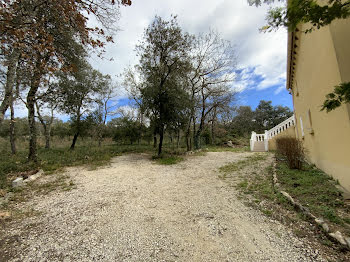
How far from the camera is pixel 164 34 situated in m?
Result: 8.56

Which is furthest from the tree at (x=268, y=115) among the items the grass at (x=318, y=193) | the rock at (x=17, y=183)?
the rock at (x=17, y=183)

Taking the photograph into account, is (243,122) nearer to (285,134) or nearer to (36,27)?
(285,134)

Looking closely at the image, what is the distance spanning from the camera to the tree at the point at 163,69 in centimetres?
863

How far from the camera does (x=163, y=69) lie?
9.24 meters

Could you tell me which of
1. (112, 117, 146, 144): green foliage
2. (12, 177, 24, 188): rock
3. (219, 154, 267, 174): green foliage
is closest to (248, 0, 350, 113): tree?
(219, 154, 267, 174): green foliage

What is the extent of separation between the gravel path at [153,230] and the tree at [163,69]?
592 cm

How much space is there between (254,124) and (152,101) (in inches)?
945

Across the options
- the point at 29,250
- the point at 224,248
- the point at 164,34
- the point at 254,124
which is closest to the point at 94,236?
the point at 29,250

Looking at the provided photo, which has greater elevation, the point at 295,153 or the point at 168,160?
the point at 295,153

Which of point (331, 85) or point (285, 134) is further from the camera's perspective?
point (285, 134)

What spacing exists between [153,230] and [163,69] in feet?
28.6

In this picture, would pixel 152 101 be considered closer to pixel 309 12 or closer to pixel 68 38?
pixel 68 38

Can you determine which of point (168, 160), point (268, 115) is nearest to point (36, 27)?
point (168, 160)

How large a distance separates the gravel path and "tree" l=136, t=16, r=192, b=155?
233 inches
